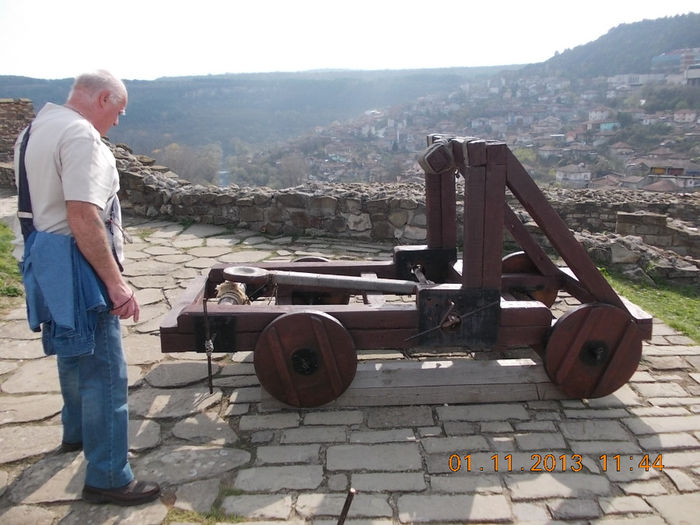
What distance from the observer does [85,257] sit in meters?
2.19

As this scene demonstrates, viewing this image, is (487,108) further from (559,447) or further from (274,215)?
(559,447)

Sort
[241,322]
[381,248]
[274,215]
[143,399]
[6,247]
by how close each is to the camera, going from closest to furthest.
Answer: [241,322]
[143,399]
[6,247]
[381,248]
[274,215]

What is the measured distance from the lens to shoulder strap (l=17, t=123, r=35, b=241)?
7.16ft

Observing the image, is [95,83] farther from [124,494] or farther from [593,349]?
[593,349]

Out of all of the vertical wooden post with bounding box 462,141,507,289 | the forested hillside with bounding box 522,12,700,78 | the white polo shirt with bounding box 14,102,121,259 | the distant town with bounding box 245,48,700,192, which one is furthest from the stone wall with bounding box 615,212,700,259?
the forested hillside with bounding box 522,12,700,78

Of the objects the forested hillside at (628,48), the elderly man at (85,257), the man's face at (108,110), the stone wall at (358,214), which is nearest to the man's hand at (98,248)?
the elderly man at (85,257)

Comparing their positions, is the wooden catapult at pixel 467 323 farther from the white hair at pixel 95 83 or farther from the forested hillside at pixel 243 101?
the forested hillside at pixel 243 101

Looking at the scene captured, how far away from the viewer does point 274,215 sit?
293 inches

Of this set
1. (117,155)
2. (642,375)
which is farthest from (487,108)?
(642,375)

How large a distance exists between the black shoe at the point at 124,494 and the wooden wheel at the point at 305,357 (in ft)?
2.68

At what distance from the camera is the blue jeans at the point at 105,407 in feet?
7.66

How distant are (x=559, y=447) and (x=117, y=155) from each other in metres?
9.02
